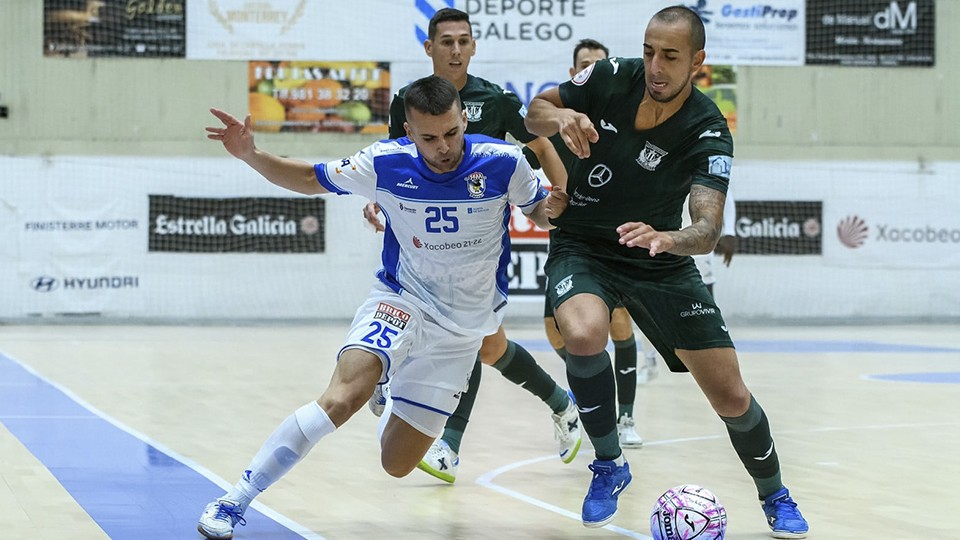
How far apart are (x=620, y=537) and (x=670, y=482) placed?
56.7 inches

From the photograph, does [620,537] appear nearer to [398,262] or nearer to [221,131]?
[398,262]

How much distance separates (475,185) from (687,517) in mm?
1644

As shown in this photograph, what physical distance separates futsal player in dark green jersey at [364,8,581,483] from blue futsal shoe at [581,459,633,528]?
1.33 metres

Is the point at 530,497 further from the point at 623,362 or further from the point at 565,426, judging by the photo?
the point at 623,362

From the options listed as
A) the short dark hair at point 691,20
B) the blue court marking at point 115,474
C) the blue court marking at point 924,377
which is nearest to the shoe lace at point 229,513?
the blue court marking at point 115,474

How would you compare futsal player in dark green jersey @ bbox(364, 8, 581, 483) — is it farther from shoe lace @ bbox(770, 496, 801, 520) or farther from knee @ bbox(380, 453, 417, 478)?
shoe lace @ bbox(770, 496, 801, 520)

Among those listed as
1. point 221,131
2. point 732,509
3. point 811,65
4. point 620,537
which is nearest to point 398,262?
point 221,131

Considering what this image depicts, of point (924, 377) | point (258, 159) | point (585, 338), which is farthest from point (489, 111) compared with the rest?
point (924, 377)

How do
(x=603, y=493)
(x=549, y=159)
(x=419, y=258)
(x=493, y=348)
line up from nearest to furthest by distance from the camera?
(x=603, y=493) < (x=419, y=258) < (x=549, y=159) < (x=493, y=348)

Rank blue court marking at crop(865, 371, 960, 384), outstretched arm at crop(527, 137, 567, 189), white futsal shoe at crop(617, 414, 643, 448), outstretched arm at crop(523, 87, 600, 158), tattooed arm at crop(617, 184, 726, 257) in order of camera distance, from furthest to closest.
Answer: blue court marking at crop(865, 371, 960, 384)
white futsal shoe at crop(617, 414, 643, 448)
outstretched arm at crop(527, 137, 567, 189)
outstretched arm at crop(523, 87, 600, 158)
tattooed arm at crop(617, 184, 726, 257)

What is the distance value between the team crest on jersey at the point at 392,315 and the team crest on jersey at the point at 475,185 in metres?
0.59

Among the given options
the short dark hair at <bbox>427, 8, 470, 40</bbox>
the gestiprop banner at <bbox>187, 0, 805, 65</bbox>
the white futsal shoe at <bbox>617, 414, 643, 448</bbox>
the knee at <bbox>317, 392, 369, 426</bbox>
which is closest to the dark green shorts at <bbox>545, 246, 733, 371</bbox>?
the knee at <bbox>317, 392, 369, 426</bbox>

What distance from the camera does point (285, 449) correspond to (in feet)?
16.7

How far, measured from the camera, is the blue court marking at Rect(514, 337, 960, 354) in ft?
52.7
